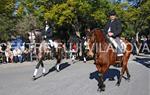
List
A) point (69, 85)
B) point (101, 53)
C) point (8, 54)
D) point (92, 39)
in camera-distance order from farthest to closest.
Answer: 1. point (8, 54)
2. point (69, 85)
3. point (101, 53)
4. point (92, 39)

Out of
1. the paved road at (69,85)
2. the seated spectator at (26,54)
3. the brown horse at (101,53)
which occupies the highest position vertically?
the brown horse at (101,53)

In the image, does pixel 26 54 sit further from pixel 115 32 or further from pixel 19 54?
pixel 115 32

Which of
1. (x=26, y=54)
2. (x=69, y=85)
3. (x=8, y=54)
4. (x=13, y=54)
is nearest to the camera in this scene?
(x=69, y=85)

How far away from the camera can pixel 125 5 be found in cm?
5066

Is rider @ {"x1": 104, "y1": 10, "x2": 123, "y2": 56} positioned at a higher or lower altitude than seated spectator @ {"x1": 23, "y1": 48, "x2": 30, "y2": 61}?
higher

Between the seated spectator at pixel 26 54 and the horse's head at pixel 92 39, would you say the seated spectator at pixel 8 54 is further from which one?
the horse's head at pixel 92 39

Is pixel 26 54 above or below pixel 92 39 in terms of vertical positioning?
below

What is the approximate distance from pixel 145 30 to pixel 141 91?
171ft

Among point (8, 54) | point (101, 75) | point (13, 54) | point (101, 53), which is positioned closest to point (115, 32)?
point (101, 53)

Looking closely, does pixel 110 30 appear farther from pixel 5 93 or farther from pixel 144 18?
pixel 144 18

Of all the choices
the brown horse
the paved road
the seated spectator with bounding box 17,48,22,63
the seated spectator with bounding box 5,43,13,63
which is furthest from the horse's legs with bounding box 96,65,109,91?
the seated spectator with bounding box 17,48,22,63

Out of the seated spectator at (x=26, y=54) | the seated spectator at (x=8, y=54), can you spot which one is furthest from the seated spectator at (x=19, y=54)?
the seated spectator at (x=26, y=54)

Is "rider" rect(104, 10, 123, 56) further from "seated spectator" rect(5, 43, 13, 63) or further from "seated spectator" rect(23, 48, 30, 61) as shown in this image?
"seated spectator" rect(23, 48, 30, 61)

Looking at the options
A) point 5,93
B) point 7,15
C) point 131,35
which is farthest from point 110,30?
point 131,35
